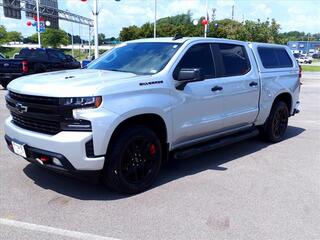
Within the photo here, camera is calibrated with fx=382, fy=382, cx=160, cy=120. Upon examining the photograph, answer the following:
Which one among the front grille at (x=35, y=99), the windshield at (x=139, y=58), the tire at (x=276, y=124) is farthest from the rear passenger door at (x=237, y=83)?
the front grille at (x=35, y=99)

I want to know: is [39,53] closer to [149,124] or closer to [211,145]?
[211,145]

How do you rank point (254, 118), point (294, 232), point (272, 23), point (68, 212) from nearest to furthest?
point (294, 232) → point (68, 212) → point (254, 118) → point (272, 23)

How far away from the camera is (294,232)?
3824 mm

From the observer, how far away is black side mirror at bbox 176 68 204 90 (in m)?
4.80

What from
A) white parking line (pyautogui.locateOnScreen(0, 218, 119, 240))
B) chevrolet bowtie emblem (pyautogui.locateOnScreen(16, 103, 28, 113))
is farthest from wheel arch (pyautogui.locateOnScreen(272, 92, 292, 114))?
white parking line (pyautogui.locateOnScreen(0, 218, 119, 240))

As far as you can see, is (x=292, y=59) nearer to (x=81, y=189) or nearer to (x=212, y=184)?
(x=212, y=184)

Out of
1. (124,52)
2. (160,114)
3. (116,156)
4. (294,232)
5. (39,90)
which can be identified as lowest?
(294,232)

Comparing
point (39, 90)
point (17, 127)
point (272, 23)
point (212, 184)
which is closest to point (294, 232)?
point (212, 184)

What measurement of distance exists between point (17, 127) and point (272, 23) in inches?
1912

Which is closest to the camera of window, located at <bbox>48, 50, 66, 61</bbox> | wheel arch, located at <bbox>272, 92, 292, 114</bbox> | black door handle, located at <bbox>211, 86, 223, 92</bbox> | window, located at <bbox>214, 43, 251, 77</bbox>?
black door handle, located at <bbox>211, 86, 223, 92</bbox>

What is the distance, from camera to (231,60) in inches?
240

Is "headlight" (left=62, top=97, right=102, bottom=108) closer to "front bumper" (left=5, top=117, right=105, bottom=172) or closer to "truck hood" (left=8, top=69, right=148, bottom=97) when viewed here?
"truck hood" (left=8, top=69, right=148, bottom=97)

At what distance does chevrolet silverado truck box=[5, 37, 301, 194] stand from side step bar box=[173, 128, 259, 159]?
0.02m

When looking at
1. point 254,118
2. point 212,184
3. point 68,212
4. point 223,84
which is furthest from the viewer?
point 254,118
